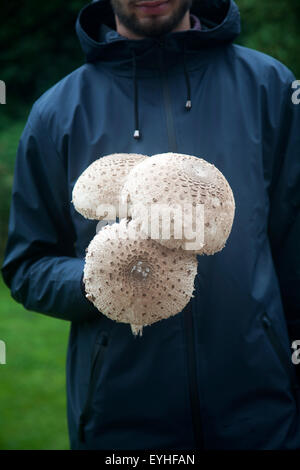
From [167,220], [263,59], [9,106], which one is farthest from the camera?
[9,106]

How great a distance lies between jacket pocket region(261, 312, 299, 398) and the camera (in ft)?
6.29

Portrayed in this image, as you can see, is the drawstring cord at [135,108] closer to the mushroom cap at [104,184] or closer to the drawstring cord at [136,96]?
the drawstring cord at [136,96]

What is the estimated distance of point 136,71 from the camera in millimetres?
2012

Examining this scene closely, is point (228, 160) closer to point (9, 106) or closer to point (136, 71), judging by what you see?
point (136, 71)

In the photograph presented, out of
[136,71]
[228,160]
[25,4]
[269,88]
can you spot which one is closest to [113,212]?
[228,160]

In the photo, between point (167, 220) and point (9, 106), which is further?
point (9, 106)

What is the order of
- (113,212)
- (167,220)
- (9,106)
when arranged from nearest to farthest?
(167,220)
(113,212)
(9,106)

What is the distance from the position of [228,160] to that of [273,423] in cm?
105

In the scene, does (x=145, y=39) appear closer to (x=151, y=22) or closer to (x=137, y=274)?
(x=151, y=22)

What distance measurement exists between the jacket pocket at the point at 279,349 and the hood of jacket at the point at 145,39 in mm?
1145

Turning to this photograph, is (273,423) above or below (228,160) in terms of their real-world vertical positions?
below

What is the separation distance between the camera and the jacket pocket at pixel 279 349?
1.92 metres

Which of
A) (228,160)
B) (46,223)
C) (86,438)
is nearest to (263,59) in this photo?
(228,160)

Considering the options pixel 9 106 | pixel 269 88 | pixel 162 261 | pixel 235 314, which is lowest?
pixel 9 106
